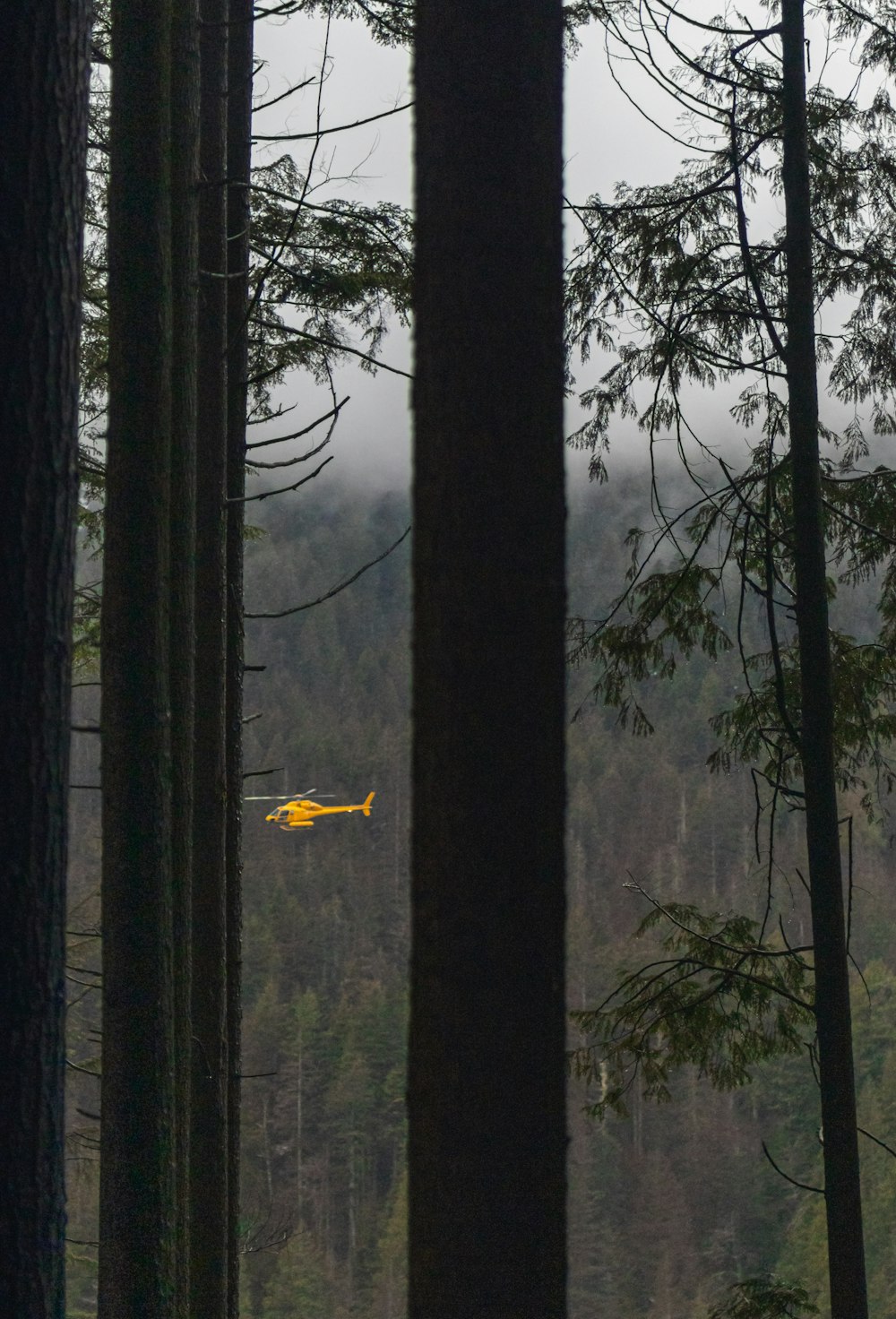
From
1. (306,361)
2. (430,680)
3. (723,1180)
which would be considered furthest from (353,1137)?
(430,680)

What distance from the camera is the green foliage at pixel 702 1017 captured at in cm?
479

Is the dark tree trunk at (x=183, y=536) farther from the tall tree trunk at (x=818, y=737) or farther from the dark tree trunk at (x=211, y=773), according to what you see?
the tall tree trunk at (x=818, y=737)

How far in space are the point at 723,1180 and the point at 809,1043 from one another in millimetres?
57417

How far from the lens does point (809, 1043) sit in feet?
14.8

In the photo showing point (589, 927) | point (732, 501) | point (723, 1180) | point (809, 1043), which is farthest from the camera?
point (589, 927)

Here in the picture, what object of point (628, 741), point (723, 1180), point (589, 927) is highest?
point (628, 741)

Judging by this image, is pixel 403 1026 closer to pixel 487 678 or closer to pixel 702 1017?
pixel 702 1017

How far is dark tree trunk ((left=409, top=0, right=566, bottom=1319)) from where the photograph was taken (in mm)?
1869

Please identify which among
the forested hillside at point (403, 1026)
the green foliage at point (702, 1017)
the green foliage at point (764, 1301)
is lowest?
the forested hillside at point (403, 1026)

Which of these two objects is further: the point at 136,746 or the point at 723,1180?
the point at 723,1180

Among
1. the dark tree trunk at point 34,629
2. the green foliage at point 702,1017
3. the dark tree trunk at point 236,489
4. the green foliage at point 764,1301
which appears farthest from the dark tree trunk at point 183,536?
the green foliage at point 764,1301

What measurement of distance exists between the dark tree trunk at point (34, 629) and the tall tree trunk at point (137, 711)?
1259 millimetres

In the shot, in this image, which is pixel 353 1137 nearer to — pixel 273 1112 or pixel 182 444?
pixel 273 1112

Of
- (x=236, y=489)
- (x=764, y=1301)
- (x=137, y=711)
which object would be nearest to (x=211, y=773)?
(x=137, y=711)
